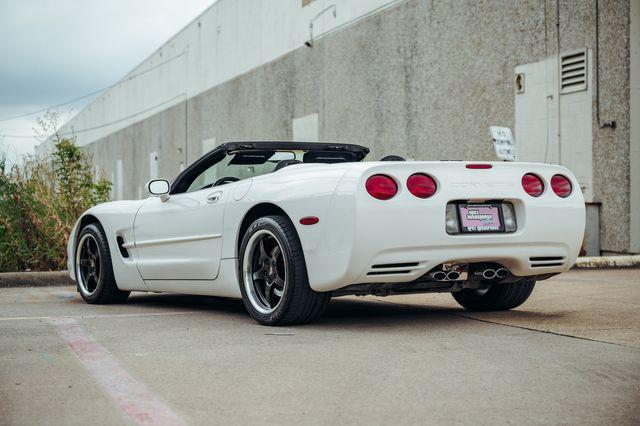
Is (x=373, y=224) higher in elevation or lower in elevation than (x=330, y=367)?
higher

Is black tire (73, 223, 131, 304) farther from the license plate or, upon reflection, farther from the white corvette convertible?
the license plate

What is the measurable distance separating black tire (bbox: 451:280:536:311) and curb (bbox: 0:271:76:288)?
5274 millimetres

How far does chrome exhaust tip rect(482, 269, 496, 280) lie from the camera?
5.70 metres

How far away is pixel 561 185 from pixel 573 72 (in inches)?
310

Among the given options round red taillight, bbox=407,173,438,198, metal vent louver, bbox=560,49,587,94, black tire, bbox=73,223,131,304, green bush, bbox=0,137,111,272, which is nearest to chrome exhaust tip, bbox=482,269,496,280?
round red taillight, bbox=407,173,438,198

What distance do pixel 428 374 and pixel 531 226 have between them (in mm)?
1906

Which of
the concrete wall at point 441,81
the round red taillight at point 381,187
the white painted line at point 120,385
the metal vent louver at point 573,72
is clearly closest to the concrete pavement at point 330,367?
the white painted line at point 120,385

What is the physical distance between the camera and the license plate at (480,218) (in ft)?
18.0

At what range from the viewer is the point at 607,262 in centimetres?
1145

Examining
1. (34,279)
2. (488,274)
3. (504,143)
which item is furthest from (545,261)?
(504,143)

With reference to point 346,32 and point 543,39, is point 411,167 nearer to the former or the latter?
point 543,39

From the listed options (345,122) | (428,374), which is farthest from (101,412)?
A: (345,122)

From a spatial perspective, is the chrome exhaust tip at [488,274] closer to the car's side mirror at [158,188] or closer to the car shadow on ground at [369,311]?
the car shadow on ground at [369,311]

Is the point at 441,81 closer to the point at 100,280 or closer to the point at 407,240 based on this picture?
the point at 100,280
